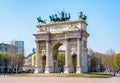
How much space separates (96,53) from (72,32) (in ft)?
236

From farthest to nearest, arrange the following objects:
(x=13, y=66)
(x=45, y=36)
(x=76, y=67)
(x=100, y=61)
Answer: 1. (x=100, y=61)
2. (x=13, y=66)
3. (x=45, y=36)
4. (x=76, y=67)

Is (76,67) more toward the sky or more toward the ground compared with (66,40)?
more toward the ground

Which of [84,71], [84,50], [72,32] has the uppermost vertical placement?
[72,32]

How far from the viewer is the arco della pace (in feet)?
214

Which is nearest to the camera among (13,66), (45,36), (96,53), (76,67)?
(76,67)

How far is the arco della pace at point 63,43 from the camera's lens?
214ft

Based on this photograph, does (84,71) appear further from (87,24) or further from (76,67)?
(87,24)

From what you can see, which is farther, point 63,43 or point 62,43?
point 62,43

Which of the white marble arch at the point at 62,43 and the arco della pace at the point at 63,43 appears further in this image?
the arco della pace at the point at 63,43

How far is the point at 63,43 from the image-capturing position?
2685 inches

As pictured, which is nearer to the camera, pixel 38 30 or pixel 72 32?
pixel 72 32

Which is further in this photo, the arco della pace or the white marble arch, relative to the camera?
the arco della pace

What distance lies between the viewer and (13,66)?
10475 centimetres

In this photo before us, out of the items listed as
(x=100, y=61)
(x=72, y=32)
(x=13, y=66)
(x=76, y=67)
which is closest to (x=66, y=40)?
(x=72, y=32)
